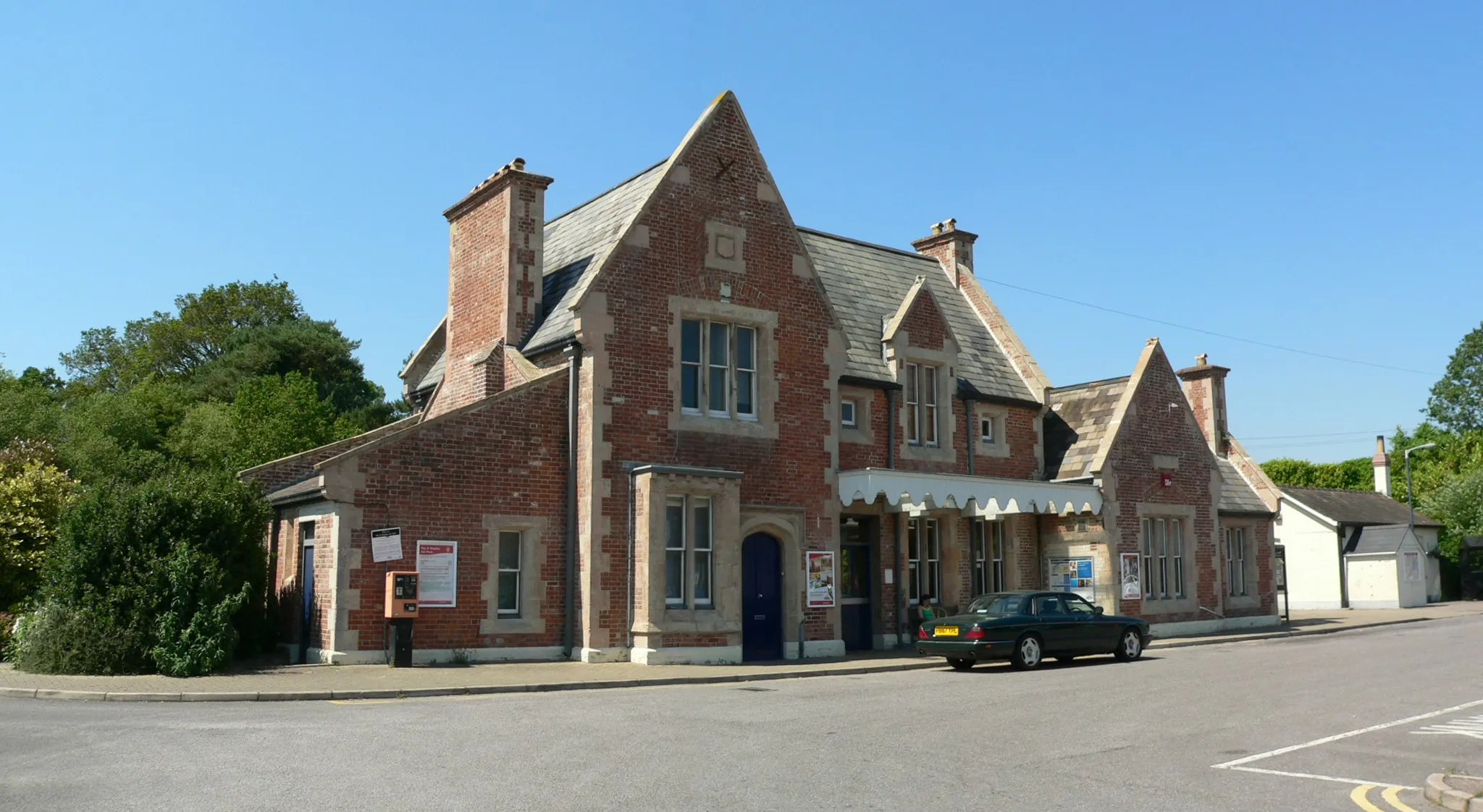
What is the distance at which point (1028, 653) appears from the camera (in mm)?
20641

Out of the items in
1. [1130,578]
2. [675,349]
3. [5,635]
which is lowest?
[5,635]

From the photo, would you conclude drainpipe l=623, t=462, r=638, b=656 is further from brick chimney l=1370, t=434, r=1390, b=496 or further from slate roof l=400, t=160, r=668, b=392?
brick chimney l=1370, t=434, r=1390, b=496

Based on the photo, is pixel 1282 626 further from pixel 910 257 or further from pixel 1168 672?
pixel 1168 672

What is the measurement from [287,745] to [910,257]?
23960 millimetres

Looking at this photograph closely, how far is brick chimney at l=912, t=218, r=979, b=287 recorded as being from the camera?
32.3 meters

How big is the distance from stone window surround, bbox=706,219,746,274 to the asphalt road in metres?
8.85

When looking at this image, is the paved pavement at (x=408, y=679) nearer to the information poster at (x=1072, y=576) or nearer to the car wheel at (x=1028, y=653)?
the car wheel at (x=1028, y=653)

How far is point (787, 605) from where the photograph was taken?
22.6 metres

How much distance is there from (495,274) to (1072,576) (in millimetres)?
14894

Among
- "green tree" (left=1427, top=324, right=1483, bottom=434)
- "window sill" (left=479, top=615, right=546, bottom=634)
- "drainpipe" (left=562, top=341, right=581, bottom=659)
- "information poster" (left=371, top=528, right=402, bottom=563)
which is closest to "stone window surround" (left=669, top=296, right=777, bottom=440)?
"drainpipe" (left=562, top=341, right=581, bottom=659)

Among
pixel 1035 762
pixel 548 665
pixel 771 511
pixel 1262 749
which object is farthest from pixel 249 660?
pixel 1262 749

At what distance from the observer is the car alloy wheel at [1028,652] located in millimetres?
20438

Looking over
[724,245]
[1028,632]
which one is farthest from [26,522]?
[1028,632]

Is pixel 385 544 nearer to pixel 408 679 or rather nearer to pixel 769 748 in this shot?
pixel 408 679
